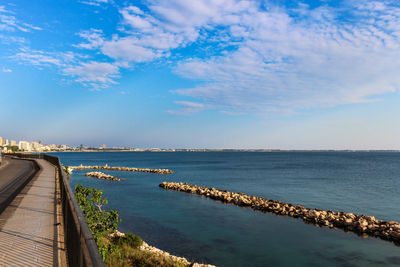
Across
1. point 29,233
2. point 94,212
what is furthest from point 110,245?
point 29,233

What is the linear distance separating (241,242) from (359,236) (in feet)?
30.3

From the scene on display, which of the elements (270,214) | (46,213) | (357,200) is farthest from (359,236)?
(46,213)

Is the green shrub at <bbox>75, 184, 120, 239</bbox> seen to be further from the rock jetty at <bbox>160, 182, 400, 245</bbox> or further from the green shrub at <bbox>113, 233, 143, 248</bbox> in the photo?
the rock jetty at <bbox>160, 182, 400, 245</bbox>

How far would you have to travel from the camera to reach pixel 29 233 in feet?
26.5

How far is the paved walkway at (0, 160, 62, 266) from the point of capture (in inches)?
250

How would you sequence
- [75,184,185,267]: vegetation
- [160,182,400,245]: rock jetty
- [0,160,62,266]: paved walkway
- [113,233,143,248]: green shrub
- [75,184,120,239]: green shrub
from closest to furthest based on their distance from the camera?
1. [0,160,62,266]: paved walkway
2. [75,184,185,267]: vegetation
3. [75,184,120,239]: green shrub
4. [113,233,143,248]: green shrub
5. [160,182,400,245]: rock jetty

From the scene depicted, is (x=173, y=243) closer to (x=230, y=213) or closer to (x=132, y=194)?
(x=230, y=213)

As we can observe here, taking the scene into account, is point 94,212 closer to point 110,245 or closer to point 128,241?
point 110,245

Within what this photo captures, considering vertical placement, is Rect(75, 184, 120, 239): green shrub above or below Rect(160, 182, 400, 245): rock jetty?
above

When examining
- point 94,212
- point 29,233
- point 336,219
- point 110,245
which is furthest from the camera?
point 336,219

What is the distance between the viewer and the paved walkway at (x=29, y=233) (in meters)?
6.36

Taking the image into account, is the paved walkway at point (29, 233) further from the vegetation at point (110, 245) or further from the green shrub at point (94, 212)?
the vegetation at point (110, 245)

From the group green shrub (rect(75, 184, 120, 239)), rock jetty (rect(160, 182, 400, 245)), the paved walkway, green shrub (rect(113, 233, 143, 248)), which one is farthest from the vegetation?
rock jetty (rect(160, 182, 400, 245))

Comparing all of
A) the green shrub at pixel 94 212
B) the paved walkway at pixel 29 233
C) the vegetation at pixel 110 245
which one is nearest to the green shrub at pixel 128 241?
the vegetation at pixel 110 245
